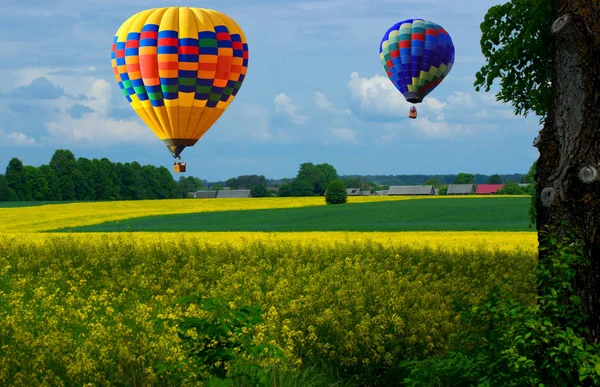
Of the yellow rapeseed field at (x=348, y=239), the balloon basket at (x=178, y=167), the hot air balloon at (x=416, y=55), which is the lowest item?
the yellow rapeseed field at (x=348, y=239)

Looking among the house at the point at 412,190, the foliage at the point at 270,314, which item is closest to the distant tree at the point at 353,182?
the house at the point at 412,190

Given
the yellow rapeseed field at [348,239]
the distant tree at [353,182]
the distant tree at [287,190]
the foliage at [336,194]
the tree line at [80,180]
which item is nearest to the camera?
the yellow rapeseed field at [348,239]

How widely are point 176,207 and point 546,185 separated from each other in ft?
176

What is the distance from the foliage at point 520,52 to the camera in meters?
10.4

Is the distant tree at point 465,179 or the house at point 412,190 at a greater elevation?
the distant tree at point 465,179

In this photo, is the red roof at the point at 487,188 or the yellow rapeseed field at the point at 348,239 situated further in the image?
the red roof at the point at 487,188

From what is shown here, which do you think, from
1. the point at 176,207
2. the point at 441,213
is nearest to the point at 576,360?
the point at 441,213

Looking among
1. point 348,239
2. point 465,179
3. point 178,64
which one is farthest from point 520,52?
point 465,179

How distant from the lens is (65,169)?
9669 cm

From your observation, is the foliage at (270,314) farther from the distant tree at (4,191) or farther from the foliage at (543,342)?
the distant tree at (4,191)

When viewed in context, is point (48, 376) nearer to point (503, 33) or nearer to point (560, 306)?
point (560, 306)

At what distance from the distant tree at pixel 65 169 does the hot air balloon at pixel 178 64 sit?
67503mm

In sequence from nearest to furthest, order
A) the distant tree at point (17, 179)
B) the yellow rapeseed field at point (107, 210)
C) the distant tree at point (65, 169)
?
the yellow rapeseed field at point (107, 210), the distant tree at point (17, 179), the distant tree at point (65, 169)

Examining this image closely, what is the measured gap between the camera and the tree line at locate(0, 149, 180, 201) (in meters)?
92.7
